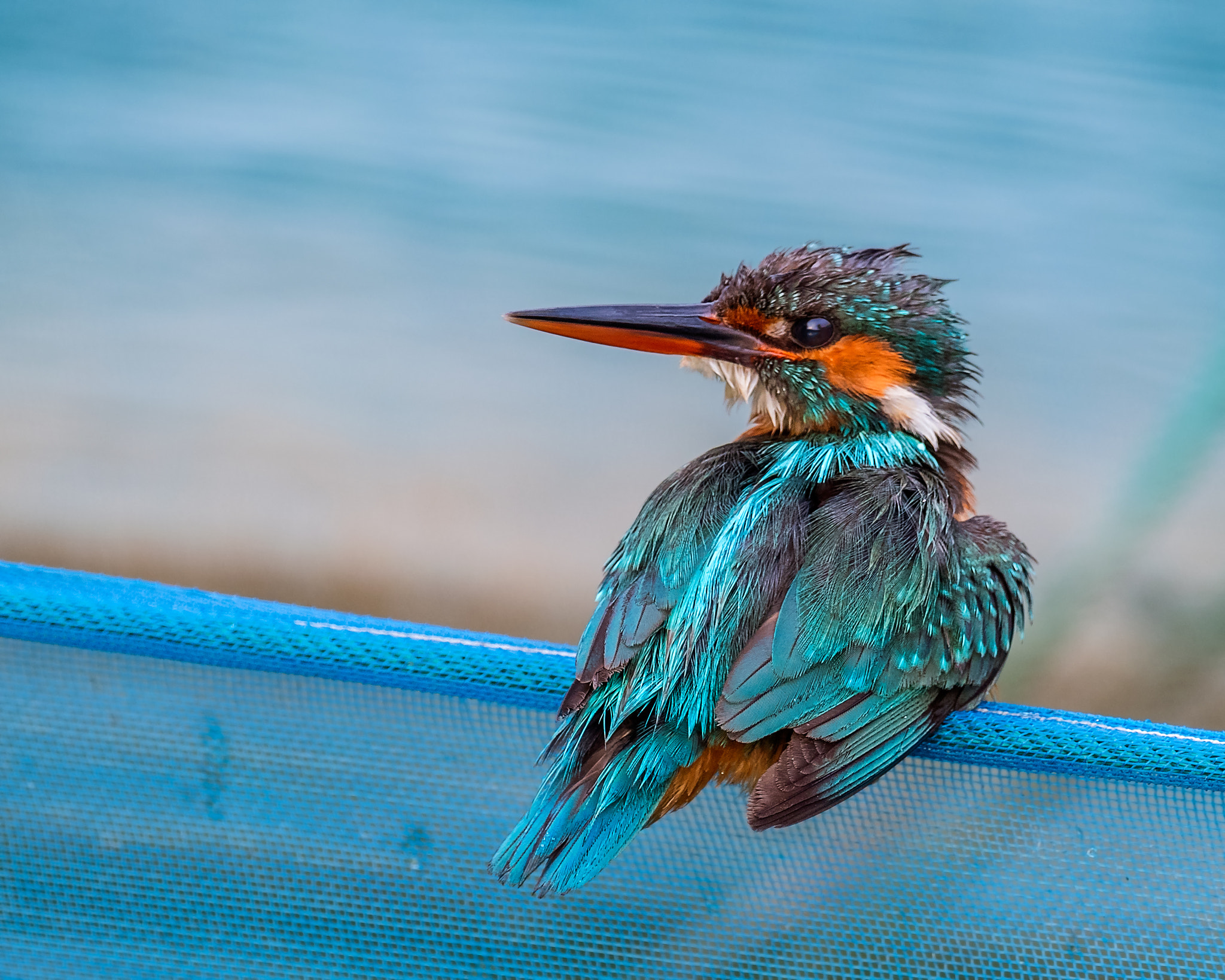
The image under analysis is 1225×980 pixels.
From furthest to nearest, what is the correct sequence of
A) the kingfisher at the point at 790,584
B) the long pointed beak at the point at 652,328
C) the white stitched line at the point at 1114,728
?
1. the long pointed beak at the point at 652,328
2. the kingfisher at the point at 790,584
3. the white stitched line at the point at 1114,728

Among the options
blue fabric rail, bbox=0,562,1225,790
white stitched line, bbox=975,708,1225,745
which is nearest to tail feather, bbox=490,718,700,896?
blue fabric rail, bbox=0,562,1225,790

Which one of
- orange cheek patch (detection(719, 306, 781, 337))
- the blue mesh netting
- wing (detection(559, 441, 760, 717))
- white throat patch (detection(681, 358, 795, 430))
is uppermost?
orange cheek patch (detection(719, 306, 781, 337))

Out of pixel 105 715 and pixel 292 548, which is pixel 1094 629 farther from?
pixel 105 715

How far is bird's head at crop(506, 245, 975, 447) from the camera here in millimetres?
1367

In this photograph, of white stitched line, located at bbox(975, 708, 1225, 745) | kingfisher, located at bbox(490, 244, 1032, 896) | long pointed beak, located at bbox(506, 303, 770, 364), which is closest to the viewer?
white stitched line, located at bbox(975, 708, 1225, 745)

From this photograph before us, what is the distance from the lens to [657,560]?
1.20 metres

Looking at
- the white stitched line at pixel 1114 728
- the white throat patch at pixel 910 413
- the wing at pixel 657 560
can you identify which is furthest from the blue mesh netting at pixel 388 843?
the white throat patch at pixel 910 413

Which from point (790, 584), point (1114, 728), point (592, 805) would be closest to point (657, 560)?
point (790, 584)

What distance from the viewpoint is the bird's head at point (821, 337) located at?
4.49ft

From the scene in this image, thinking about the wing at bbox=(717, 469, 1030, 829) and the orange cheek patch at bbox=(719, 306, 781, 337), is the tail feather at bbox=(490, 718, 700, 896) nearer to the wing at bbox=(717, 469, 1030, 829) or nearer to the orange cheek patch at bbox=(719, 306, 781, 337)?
the wing at bbox=(717, 469, 1030, 829)

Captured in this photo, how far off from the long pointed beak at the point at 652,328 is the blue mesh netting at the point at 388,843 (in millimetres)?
477

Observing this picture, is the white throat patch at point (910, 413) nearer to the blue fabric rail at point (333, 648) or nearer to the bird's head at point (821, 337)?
the bird's head at point (821, 337)

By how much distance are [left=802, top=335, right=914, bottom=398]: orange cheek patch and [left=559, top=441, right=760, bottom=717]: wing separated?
0.44ft

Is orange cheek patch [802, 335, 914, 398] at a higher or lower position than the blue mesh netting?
higher
